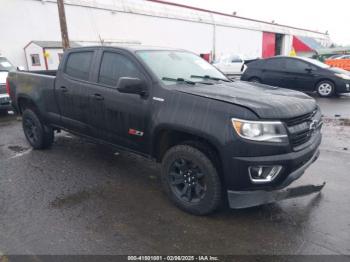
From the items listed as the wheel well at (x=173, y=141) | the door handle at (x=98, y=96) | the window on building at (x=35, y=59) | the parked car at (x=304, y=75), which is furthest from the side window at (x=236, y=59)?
the wheel well at (x=173, y=141)

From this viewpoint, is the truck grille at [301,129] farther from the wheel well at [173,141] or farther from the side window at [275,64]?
the side window at [275,64]

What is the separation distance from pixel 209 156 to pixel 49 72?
4.68m

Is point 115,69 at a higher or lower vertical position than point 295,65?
higher

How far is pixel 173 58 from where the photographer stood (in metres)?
4.22

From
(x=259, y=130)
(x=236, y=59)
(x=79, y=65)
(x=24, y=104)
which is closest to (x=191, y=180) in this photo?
(x=259, y=130)

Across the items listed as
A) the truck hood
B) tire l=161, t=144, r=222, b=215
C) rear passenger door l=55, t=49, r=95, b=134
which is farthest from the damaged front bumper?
rear passenger door l=55, t=49, r=95, b=134

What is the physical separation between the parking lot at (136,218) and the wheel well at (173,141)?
2.00ft

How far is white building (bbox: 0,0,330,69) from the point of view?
17594 mm

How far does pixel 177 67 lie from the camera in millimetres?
4062

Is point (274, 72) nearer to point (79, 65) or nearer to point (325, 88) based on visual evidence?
point (325, 88)

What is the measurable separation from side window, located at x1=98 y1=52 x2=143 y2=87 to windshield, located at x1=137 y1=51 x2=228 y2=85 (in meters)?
0.19

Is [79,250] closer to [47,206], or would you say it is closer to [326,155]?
[47,206]

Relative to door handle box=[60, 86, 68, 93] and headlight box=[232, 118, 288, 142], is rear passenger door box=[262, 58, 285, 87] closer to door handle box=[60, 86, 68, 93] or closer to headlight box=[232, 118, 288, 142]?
door handle box=[60, 86, 68, 93]

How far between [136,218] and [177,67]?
1.96 meters
